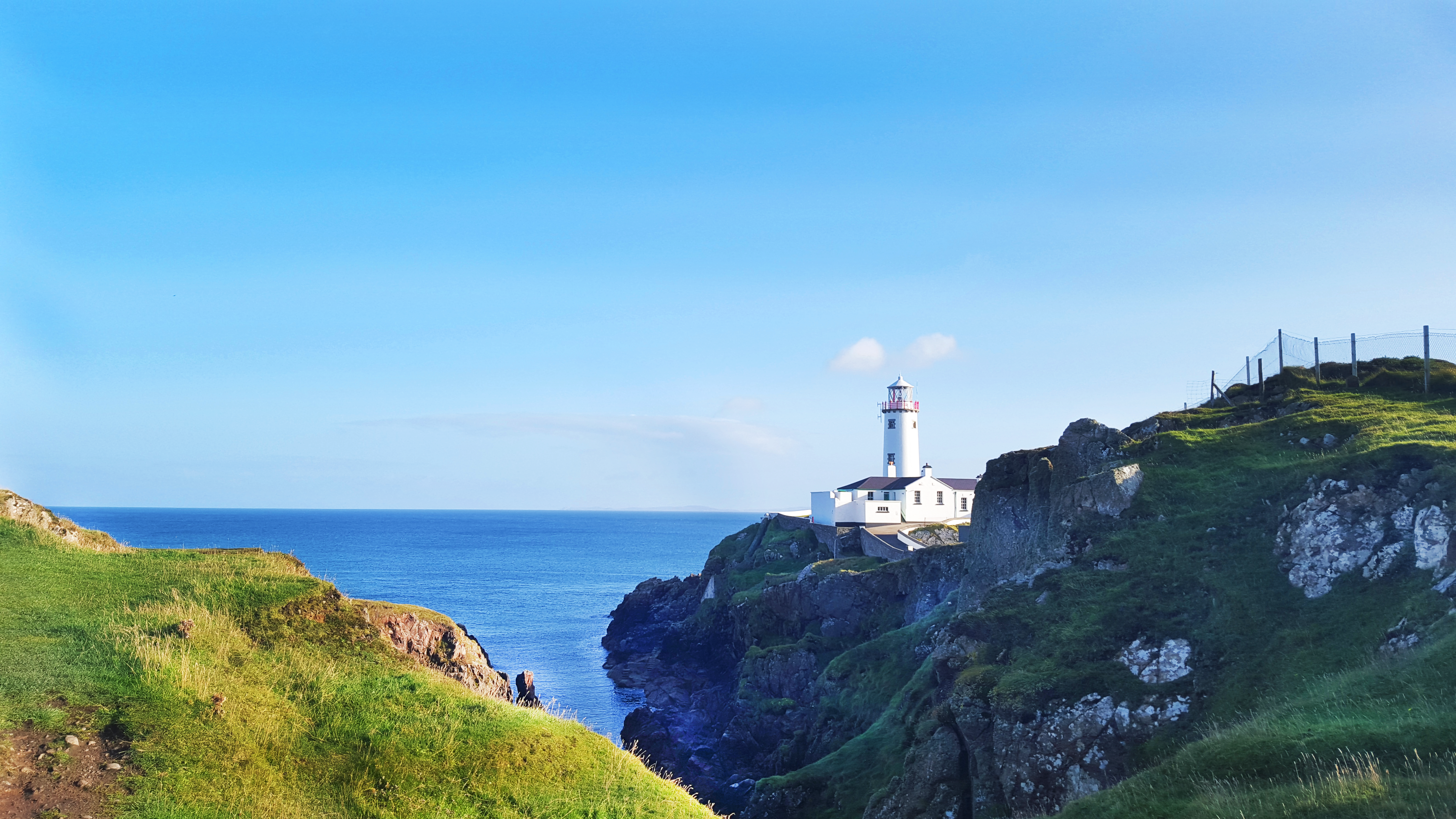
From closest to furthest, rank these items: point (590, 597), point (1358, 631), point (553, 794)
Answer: point (553, 794) → point (1358, 631) → point (590, 597)

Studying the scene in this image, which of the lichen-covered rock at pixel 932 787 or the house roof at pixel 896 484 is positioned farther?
the house roof at pixel 896 484

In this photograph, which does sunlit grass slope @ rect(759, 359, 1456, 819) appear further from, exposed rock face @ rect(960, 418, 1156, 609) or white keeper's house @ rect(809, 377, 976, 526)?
white keeper's house @ rect(809, 377, 976, 526)

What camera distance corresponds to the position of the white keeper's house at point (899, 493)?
85.2 m

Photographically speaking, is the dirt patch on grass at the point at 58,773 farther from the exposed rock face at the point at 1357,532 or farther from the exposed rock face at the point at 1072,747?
the exposed rock face at the point at 1357,532

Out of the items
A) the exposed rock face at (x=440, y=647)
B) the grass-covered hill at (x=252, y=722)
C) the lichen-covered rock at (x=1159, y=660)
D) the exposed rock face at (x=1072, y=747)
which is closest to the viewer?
the grass-covered hill at (x=252, y=722)

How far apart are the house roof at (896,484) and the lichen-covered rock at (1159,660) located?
2399 inches

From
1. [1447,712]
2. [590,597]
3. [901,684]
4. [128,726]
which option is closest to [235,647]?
[128,726]

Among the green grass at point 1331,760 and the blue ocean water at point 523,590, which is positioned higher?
the green grass at point 1331,760

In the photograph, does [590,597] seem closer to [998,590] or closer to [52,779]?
[998,590]

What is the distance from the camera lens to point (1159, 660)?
24719mm

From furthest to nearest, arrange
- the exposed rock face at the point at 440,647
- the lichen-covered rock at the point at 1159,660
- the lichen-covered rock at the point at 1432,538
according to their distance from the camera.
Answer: the lichen-covered rock at the point at 1159,660
the lichen-covered rock at the point at 1432,538
the exposed rock face at the point at 440,647

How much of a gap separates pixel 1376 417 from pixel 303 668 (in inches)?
1369

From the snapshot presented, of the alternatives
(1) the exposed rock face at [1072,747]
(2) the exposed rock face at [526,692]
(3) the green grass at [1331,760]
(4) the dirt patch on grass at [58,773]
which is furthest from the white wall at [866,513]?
(4) the dirt patch on grass at [58,773]

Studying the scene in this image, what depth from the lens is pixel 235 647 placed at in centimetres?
1786
